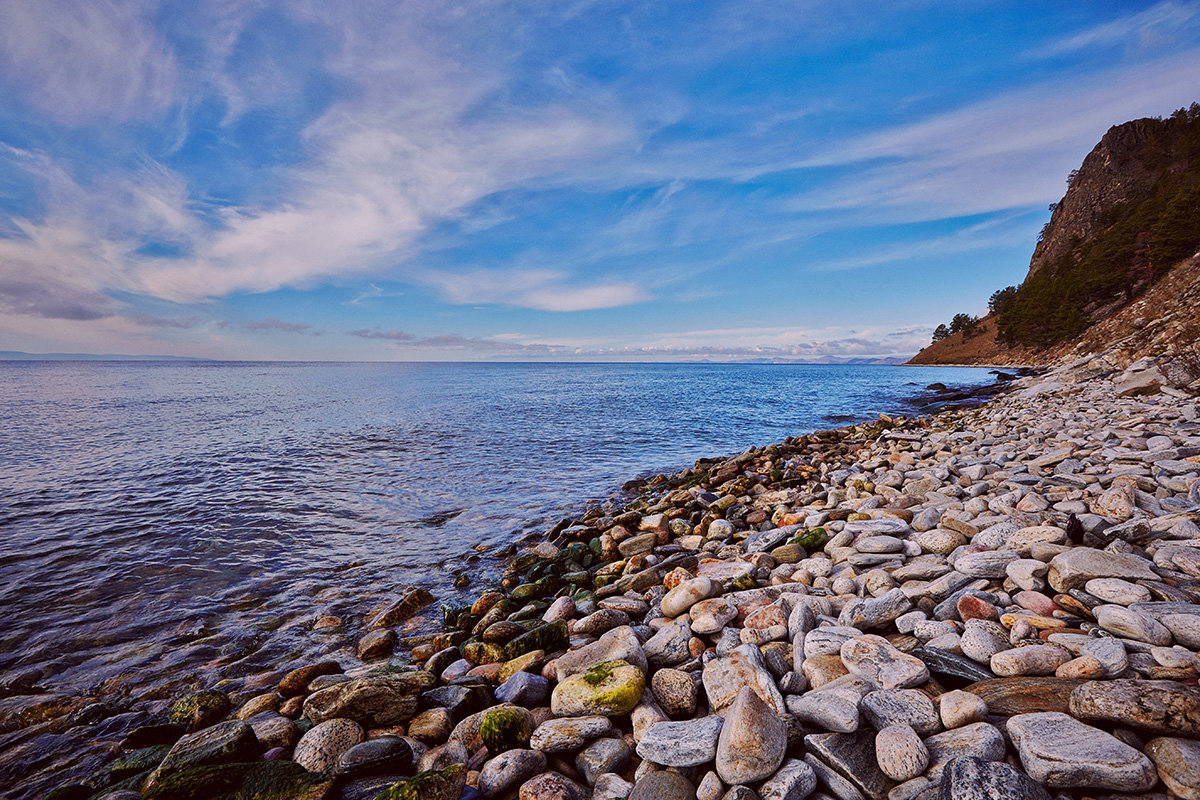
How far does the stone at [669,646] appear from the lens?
3.55m

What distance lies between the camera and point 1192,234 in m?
42.4

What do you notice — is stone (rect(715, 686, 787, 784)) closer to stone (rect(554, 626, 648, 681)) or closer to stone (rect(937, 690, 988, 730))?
stone (rect(937, 690, 988, 730))

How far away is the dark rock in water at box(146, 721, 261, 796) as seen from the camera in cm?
304

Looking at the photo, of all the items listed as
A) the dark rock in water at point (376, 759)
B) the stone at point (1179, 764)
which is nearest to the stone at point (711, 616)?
the dark rock in water at point (376, 759)

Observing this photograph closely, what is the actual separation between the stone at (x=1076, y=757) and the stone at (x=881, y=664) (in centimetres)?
61

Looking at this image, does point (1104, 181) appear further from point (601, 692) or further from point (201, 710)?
point (201, 710)

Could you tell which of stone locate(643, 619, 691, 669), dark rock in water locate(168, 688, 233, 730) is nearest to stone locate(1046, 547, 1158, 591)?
stone locate(643, 619, 691, 669)

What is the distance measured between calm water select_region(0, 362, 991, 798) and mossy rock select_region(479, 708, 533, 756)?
3.05m

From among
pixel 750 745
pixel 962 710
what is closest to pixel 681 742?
pixel 750 745

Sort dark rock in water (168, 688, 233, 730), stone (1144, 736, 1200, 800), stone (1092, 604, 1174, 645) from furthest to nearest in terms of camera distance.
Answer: dark rock in water (168, 688, 233, 730), stone (1092, 604, 1174, 645), stone (1144, 736, 1200, 800)

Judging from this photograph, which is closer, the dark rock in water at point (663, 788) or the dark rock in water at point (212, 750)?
the dark rock in water at point (663, 788)

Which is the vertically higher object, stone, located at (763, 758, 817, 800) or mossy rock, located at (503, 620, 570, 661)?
stone, located at (763, 758, 817, 800)

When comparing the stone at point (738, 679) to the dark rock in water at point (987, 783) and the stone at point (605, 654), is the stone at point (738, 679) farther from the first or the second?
the dark rock in water at point (987, 783)

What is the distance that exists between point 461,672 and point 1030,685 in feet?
13.3
